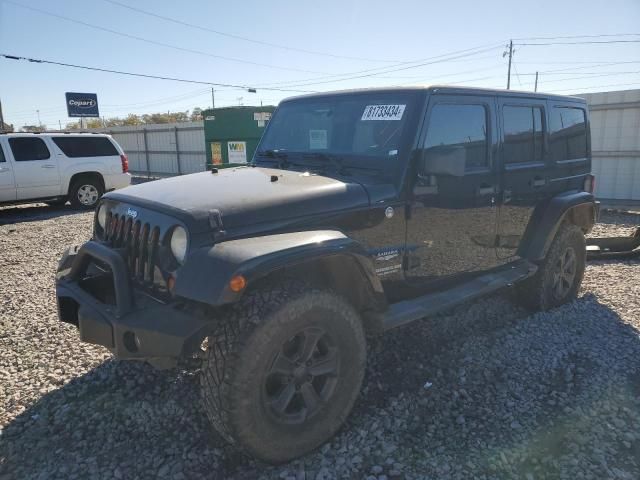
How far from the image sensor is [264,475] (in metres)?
2.53

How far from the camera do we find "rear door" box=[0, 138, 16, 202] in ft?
35.2

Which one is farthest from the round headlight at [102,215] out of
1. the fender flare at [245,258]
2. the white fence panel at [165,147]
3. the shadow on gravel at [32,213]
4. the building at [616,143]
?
the white fence panel at [165,147]

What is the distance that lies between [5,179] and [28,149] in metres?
0.87

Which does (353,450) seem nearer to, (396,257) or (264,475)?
(264,475)

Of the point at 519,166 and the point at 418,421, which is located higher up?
the point at 519,166

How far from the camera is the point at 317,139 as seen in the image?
3688mm

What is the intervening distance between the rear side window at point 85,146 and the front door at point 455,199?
10.8m

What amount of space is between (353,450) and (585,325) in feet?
9.12

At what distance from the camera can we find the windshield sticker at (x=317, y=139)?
11.9 feet

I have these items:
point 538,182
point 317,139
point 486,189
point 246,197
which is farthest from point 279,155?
point 538,182

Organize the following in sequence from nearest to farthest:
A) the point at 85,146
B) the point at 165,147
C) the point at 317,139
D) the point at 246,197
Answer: the point at 246,197 < the point at 317,139 < the point at 85,146 < the point at 165,147

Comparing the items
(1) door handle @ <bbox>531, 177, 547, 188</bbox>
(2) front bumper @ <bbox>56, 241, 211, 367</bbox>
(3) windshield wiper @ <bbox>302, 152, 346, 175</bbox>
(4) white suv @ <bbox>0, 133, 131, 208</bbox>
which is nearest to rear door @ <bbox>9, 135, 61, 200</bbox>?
(4) white suv @ <bbox>0, 133, 131, 208</bbox>

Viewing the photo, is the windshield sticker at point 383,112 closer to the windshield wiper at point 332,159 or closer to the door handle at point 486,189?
the windshield wiper at point 332,159

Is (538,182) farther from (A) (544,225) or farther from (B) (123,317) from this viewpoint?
(B) (123,317)
